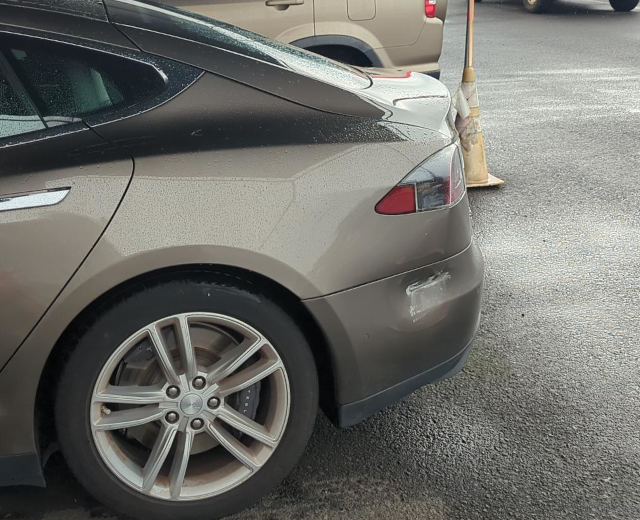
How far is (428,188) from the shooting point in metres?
2.64

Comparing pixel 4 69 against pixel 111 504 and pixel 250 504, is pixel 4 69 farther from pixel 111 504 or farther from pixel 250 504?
pixel 250 504

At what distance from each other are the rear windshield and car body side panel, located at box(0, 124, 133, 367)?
581 mm

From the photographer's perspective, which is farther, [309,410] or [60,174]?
[309,410]

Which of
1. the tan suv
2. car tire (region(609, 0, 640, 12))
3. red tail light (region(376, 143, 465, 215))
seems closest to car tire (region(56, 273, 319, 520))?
red tail light (region(376, 143, 465, 215))

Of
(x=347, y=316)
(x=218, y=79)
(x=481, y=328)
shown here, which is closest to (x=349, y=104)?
(x=218, y=79)

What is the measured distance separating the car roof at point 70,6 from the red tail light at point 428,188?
1.03 m

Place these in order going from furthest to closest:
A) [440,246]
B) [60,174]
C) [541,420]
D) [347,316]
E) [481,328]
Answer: [481,328] < [541,420] < [440,246] < [347,316] < [60,174]

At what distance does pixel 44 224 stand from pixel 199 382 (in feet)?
2.16

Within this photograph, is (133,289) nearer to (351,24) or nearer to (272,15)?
(272,15)

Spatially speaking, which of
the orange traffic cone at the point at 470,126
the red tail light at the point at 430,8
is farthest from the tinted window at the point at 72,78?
the red tail light at the point at 430,8

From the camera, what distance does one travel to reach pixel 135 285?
2.41 meters

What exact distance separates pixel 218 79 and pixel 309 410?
3.45 ft

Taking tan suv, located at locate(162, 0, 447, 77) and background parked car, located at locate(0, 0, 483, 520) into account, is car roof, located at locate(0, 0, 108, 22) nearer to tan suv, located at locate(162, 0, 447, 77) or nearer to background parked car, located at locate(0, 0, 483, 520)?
background parked car, located at locate(0, 0, 483, 520)

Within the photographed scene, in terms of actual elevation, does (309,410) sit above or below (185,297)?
below
